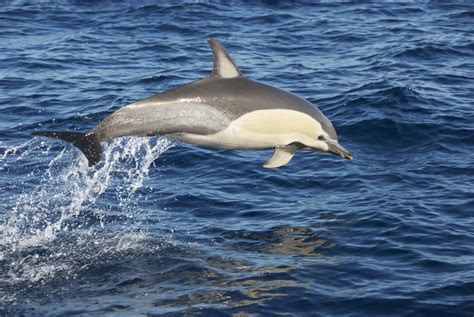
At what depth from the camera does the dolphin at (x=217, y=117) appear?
972 centimetres

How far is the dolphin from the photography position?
9.72 metres

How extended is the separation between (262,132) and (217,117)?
60 cm

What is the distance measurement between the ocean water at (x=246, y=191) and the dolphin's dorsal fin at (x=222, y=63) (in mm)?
2537

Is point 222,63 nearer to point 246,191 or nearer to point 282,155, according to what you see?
point 282,155

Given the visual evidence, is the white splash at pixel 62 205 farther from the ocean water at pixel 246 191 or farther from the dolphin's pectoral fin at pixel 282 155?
the dolphin's pectoral fin at pixel 282 155

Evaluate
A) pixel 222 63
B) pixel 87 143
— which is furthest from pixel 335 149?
pixel 87 143

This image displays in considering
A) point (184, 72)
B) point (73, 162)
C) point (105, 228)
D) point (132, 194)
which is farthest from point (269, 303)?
point (184, 72)

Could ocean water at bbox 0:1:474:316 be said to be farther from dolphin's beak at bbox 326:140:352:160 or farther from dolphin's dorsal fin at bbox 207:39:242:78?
dolphin's dorsal fin at bbox 207:39:242:78

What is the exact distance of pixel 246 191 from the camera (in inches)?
567

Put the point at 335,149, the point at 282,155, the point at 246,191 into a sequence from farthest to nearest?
the point at 246,191 → the point at 335,149 → the point at 282,155

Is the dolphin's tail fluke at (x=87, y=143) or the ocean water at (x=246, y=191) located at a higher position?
the dolphin's tail fluke at (x=87, y=143)

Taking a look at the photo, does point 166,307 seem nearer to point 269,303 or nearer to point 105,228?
point 269,303

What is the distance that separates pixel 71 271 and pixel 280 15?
1779cm

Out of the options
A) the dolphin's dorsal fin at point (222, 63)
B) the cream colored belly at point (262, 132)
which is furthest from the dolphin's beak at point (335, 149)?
the dolphin's dorsal fin at point (222, 63)
